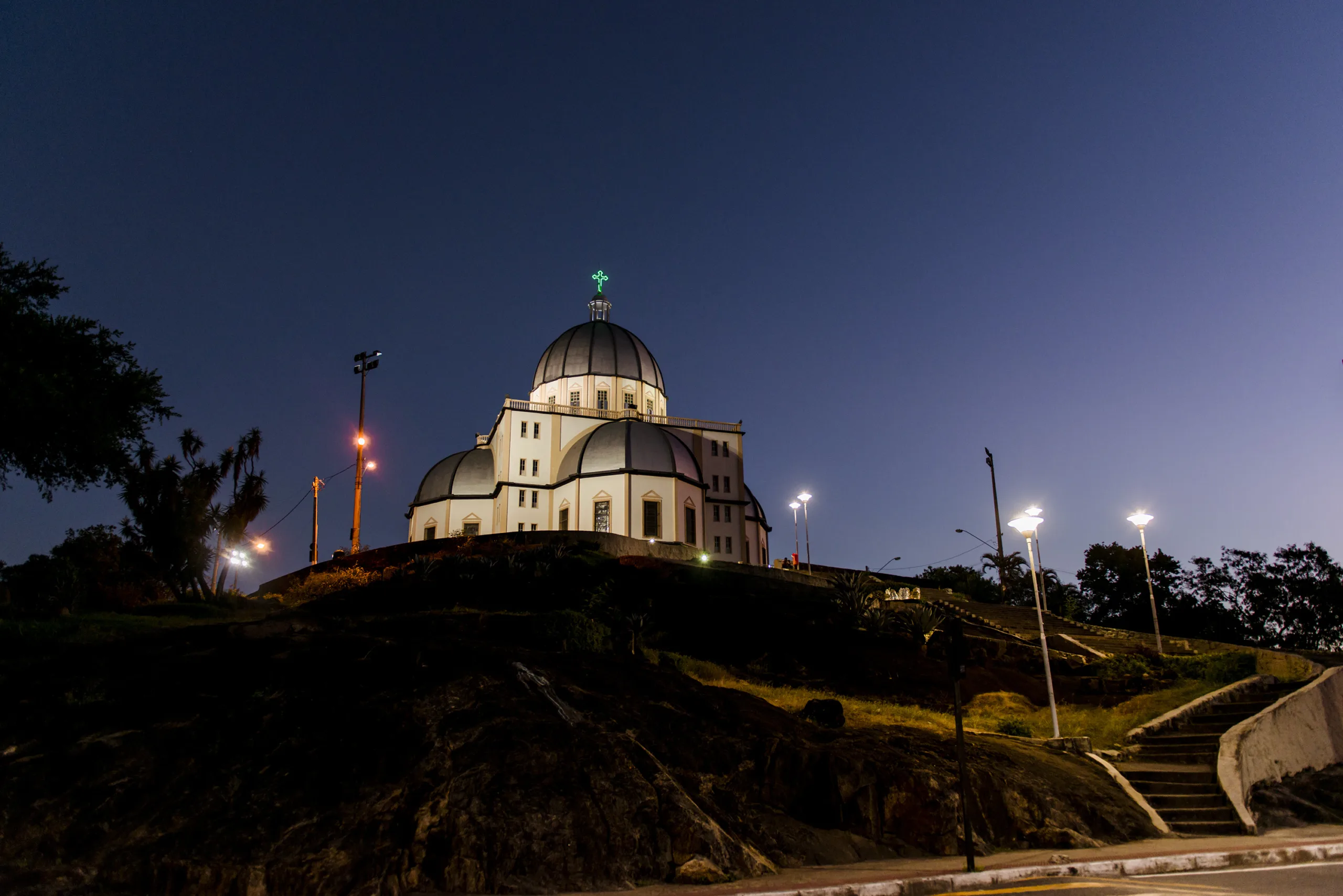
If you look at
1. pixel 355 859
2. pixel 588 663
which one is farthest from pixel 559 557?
pixel 355 859

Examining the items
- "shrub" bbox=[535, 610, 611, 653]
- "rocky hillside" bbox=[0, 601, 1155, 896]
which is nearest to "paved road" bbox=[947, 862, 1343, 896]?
"rocky hillside" bbox=[0, 601, 1155, 896]

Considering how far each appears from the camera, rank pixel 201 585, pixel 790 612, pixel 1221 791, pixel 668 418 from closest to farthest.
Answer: pixel 1221 791 → pixel 201 585 → pixel 790 612 → pixel 668 418

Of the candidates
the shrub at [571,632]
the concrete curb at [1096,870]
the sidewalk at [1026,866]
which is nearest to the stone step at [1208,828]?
the sidewalk at [1026,866]

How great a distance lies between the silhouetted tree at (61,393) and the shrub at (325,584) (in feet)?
35.4

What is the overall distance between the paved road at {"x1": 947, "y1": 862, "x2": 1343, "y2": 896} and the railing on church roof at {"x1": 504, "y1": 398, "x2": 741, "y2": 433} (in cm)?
4411

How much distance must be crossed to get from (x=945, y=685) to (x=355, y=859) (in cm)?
1998

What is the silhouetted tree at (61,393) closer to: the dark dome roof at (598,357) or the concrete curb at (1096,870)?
the concrete curb at (1096,870)

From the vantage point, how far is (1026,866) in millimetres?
11125

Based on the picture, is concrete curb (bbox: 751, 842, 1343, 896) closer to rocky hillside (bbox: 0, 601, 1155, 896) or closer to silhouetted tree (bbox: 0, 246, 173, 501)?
rocky hillside (bbox: 0, 601, 1155, 896)

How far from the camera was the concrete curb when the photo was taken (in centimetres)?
973

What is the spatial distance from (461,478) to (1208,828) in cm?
4494

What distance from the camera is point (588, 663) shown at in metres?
15.6

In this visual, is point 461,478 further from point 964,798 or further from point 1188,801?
point 964,798

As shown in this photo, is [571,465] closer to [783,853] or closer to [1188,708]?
[1188,708]
